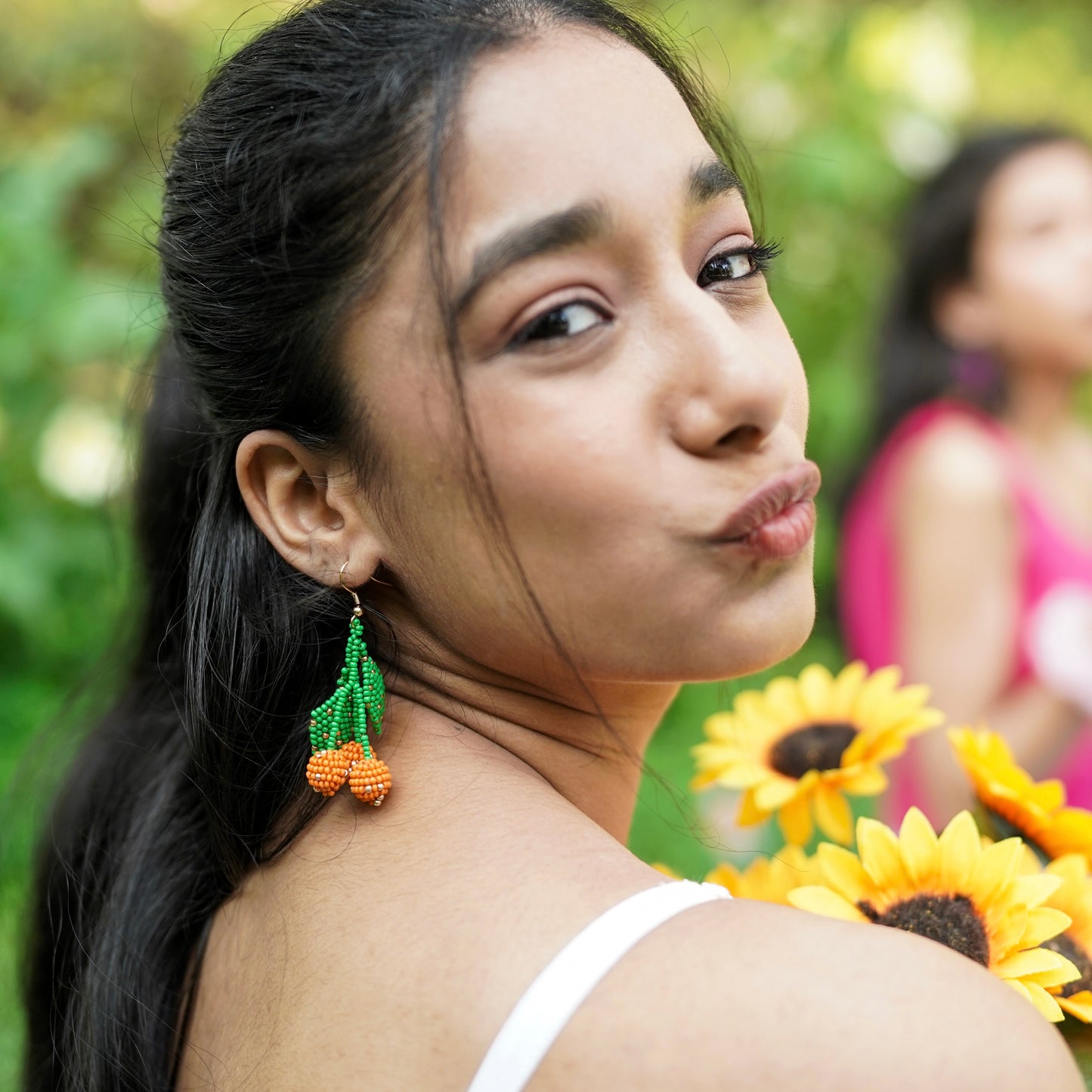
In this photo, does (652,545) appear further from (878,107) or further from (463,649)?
(878,107)

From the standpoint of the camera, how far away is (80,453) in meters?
3.28

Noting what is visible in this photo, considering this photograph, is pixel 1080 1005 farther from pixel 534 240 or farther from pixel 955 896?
pixel 534 240

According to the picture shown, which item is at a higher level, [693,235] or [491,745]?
[693,235]

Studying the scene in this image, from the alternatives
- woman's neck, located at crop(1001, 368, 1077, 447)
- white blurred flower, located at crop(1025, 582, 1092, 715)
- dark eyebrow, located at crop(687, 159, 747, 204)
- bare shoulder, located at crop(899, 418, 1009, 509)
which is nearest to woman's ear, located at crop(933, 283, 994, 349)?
woman's neck, located at crop(1001, 368, 1077, 447)

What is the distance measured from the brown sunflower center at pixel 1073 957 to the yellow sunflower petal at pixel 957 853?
9 cm

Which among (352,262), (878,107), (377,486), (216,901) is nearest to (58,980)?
(216,901)

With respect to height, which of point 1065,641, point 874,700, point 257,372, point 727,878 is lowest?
point 1065,641

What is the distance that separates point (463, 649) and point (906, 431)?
8.05 ft

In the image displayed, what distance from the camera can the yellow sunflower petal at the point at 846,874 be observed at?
121 centimetres

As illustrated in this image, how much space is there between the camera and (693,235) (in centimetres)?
120

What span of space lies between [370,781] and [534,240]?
0.50 metres

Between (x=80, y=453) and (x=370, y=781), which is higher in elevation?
(x=370, y=781)

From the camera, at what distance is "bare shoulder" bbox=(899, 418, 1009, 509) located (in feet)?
10.5

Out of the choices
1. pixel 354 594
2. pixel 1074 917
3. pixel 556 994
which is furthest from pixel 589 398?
pixel 1074 917
